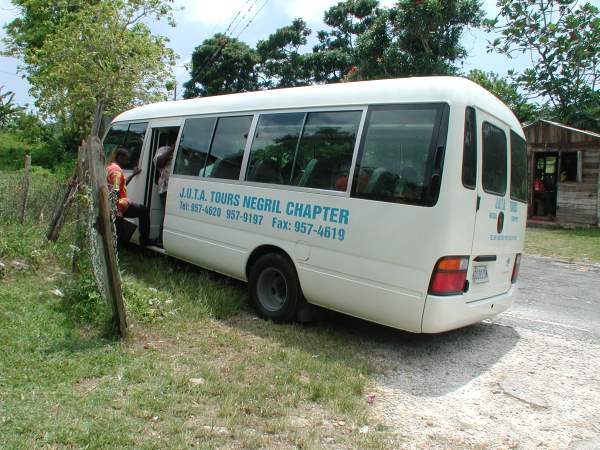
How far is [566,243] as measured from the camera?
1338 centimetres

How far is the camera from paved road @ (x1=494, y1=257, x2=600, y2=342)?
6106 mm

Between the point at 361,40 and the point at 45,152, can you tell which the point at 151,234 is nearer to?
the point at 361,40

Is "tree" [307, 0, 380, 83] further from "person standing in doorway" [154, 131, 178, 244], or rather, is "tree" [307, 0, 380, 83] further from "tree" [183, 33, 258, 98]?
"person standing in doorway" [154, 131, 178, 244]

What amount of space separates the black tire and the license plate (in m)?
1.71

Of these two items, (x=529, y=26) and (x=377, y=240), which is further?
(x=529, y=26)

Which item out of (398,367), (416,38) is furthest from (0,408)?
(416,38)

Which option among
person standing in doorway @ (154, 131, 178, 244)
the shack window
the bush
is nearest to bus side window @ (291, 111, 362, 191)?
person standing in doorway @ (154, 131, 178, 244)

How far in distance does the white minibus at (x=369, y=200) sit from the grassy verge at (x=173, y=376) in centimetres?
57

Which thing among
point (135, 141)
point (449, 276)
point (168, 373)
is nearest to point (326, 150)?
point (449, 276)

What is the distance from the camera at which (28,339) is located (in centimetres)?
449

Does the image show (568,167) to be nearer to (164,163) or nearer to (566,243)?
(566,243)

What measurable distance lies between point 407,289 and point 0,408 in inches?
122

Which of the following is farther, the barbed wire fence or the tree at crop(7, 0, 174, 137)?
the tree at crop(7, 0, 174, 137)

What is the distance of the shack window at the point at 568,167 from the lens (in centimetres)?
1719
